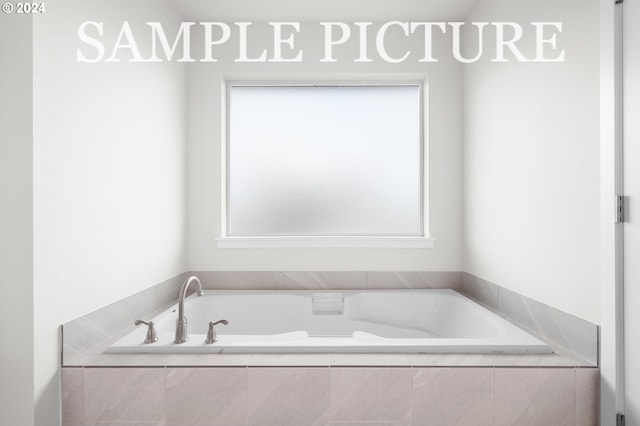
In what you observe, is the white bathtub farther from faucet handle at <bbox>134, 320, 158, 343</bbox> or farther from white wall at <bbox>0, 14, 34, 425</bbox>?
white wall at <bbox>0, 14, 34, 425</bbox>

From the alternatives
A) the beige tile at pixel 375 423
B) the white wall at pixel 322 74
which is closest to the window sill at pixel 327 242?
the white wall at pixel 322 74

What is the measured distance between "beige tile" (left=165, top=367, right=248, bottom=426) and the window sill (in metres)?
1.19

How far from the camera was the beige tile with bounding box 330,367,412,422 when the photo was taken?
1302 mm

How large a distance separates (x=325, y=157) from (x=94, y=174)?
148 centimetres

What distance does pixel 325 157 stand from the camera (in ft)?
8.46

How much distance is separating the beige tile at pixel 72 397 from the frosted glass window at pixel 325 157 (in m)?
1.37

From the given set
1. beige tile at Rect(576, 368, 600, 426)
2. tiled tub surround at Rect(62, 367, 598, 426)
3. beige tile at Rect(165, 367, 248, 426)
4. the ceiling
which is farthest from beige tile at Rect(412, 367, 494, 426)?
the ceiling

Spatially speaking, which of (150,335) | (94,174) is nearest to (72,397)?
(150,335)

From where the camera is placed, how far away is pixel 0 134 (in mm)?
1196

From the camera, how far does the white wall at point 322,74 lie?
2451mm

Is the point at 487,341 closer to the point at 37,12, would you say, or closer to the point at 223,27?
the point at 37,12

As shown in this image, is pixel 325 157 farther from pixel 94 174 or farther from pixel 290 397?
pixel 290 397

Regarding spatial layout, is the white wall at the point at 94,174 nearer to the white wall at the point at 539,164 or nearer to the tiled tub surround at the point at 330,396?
the tiled tub surround at the point at 330,396

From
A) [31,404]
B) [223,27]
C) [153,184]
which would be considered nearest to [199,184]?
[153,184]
